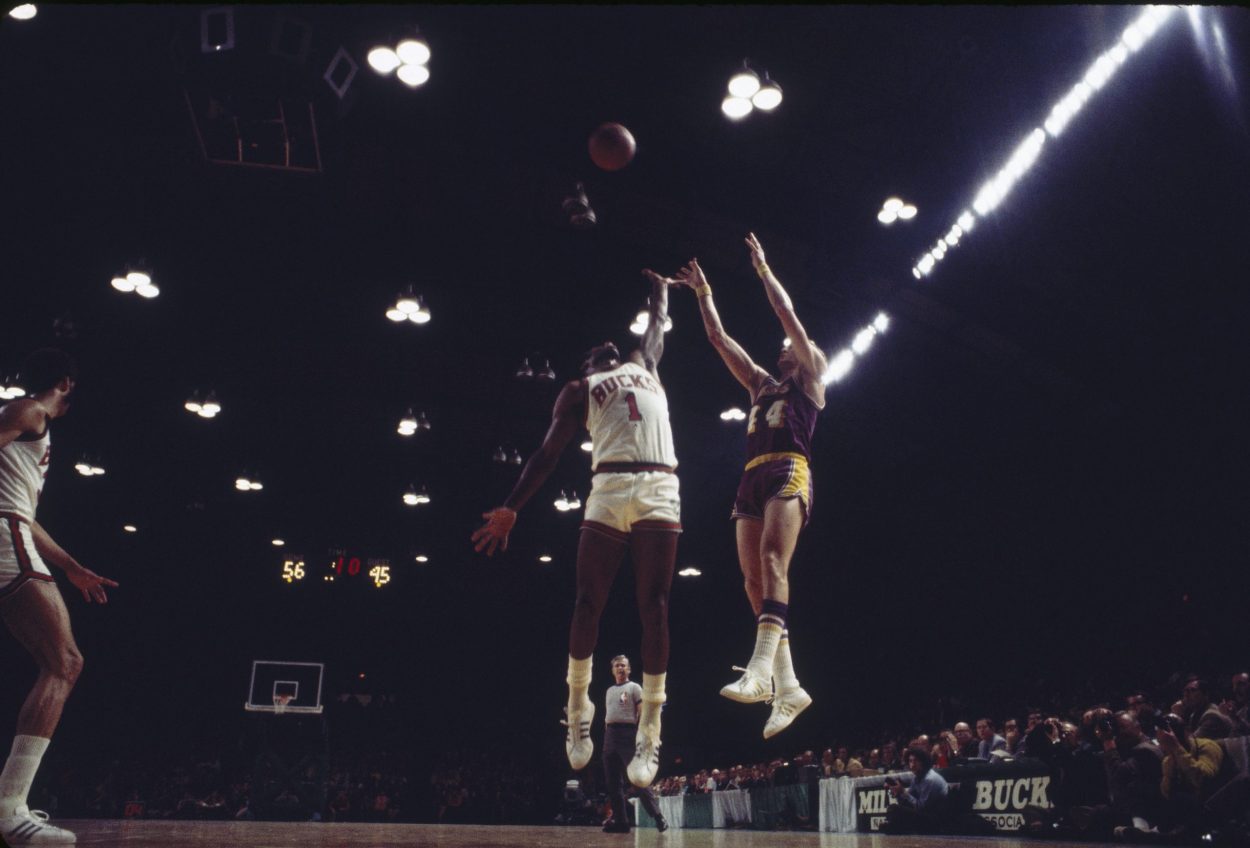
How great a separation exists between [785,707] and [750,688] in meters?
0.45

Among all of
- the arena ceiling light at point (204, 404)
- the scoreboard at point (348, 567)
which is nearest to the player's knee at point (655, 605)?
the arena ceiling light at point (204, 404)

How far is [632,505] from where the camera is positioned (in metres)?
4.54

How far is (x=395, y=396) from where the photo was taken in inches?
607

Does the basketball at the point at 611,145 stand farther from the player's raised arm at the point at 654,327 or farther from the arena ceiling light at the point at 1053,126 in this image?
the arena ceiling light at the point at 1053,126

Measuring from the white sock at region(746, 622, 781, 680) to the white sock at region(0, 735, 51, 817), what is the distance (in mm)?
3155

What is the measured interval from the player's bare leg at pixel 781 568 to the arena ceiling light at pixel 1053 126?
6279 mm

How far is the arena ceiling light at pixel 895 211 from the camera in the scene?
33.6ft

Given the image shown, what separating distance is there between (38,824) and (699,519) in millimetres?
16422

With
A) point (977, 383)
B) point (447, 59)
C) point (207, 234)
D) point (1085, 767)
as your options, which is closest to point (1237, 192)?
point (977, 383)

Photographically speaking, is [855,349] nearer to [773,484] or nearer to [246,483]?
[773,484]

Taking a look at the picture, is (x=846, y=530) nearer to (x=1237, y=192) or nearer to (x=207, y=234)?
(x=1237, y=192)

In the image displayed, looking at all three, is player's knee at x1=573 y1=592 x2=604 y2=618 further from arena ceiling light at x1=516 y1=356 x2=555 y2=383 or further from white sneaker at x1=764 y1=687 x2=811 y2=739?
arena ceiling light at x1=516 y1=356 x2=555 y2=383

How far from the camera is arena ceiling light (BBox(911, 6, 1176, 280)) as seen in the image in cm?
807

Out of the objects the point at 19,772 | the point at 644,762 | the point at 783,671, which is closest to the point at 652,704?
the point at 644,762
